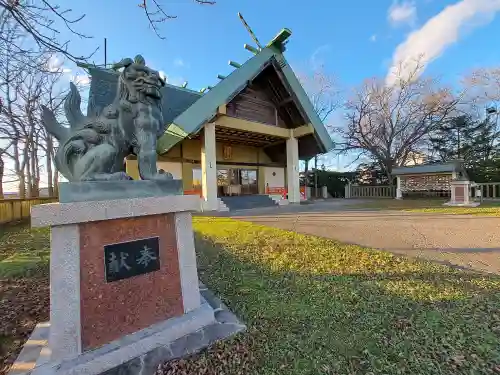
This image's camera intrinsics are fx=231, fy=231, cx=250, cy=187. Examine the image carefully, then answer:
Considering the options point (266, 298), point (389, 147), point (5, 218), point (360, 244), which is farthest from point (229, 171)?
point (389, 147)

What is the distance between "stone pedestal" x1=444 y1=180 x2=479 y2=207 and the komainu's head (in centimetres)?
1420

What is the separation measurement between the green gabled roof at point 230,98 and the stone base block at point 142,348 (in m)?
7.60

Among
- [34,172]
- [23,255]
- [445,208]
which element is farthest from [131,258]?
[34,172]

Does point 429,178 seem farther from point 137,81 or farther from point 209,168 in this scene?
point 137,81

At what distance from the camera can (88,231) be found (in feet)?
5.80

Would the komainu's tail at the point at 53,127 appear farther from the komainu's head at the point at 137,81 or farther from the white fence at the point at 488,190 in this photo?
the white fence at the point at 488,190

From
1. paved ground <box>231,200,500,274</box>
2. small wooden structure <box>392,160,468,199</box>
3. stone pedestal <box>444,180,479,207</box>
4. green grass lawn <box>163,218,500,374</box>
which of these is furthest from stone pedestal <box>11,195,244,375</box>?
small wooden structure <box>392,160,468,199</box>

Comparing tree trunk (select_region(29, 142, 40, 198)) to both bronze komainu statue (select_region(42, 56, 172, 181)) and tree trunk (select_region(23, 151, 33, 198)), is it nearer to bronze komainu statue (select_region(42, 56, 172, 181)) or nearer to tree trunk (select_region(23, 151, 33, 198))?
tree trunk (select_region(23, 151, 33, 198))

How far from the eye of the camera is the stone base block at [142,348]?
163 centimetres

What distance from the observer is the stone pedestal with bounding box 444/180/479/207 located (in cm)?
1122

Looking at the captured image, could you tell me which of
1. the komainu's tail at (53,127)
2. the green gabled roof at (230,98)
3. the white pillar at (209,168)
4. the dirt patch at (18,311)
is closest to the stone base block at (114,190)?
the komainu's tail at (53,127)

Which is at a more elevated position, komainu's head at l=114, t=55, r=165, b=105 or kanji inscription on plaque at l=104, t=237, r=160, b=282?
komainu's head at l=114, t=55, r=165, b=105

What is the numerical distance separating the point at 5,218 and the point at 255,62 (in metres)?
11.9

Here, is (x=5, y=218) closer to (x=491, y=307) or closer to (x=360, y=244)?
(x=360, y=244)
